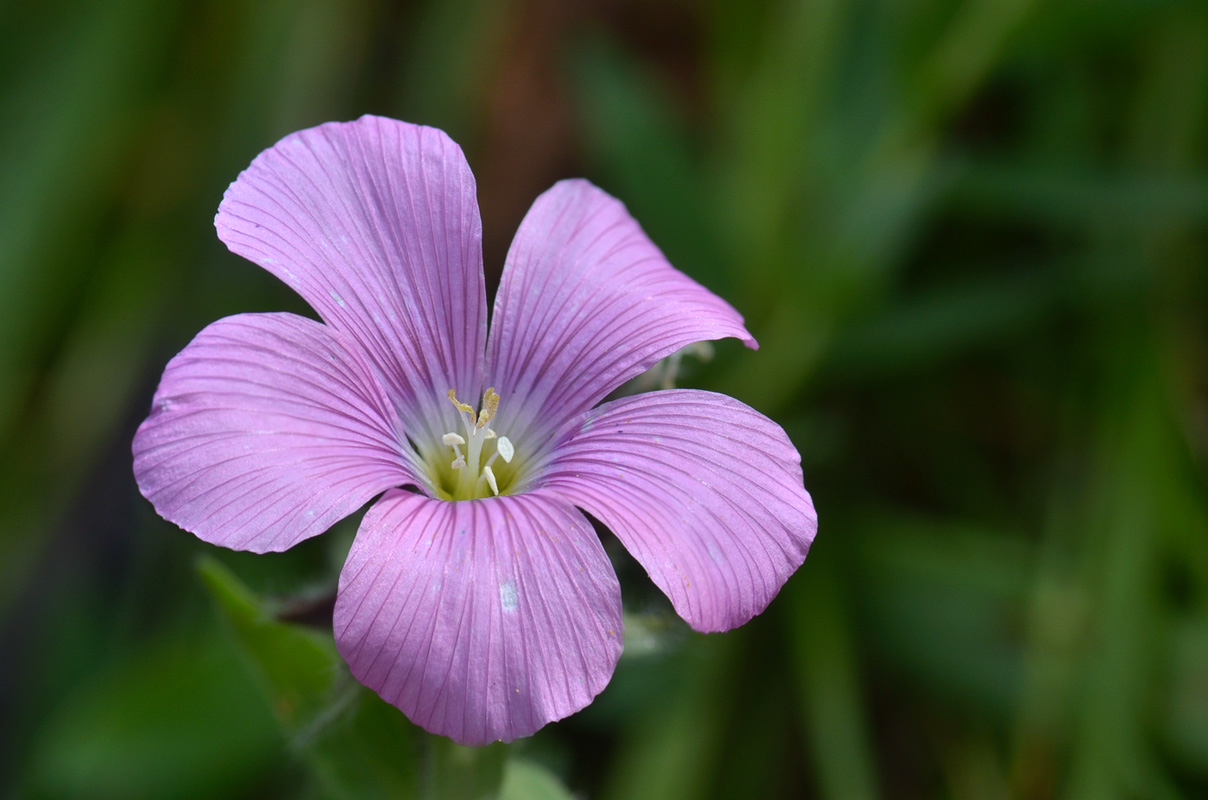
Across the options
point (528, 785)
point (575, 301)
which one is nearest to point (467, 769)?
point (528, 785)

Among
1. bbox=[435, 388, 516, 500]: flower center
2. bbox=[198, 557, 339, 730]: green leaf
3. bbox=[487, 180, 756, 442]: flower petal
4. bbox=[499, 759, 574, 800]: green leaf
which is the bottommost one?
bbox=[499, 759, 574, 800]: green leaf

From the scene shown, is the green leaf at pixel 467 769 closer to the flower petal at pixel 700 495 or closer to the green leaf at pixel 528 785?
the green leaf at pixel 528 785

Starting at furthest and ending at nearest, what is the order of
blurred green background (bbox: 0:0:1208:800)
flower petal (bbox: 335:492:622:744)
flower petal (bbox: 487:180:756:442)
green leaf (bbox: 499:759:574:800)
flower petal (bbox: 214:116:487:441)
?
blurred green background (bbox: 0:0:1208:800)
green leaf (bbox: 499:759:574:800)
flower petal (bbox: 487:180:756:442)
flower petal (bbox: 214:116:487:441)
flower petal (bbox: 335:492:622:744)

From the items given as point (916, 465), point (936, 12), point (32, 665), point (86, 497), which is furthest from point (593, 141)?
point (32, 665)

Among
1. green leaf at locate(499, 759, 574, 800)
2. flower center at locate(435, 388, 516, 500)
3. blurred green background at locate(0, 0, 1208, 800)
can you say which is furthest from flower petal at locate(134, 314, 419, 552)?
blurred green background at locate(0, 0, 1208, 800)

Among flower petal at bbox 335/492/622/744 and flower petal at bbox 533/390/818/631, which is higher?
flower petal at bbox 533/390/818/631

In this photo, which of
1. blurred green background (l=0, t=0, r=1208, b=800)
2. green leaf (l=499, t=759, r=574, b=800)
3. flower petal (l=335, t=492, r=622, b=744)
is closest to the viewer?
flower petal (l=335, t=492, r=622, b=744)

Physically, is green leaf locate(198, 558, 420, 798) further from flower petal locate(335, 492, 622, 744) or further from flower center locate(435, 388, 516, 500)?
flower petal locate(335, 492, 622, 744)

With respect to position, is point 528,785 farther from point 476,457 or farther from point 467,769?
point 476,457
